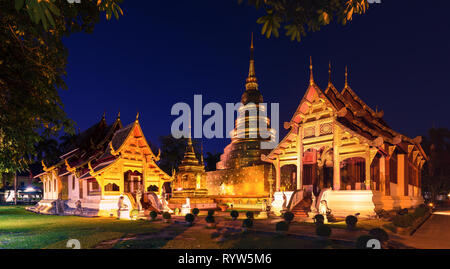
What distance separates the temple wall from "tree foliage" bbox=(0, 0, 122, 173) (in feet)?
90.5

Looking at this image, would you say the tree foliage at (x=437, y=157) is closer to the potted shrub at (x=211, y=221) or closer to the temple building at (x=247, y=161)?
the temple building at (x=247, y=161)

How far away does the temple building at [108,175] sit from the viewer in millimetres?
21531

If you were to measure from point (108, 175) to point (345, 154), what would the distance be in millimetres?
14818

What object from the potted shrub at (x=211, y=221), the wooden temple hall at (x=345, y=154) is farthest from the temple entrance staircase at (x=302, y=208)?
the potted shrub at (x=211, y=221)

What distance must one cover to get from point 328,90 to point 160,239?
1563cm

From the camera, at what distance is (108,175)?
70.4ft

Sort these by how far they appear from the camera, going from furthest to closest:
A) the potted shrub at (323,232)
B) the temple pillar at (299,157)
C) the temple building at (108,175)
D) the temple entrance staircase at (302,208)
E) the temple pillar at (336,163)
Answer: the temple building at (108,175)
the temple pillar at (299,157)
the temple pillar at (336,163)
the temple entrance staircase at (302,208)
the potted shrub at (323,232)

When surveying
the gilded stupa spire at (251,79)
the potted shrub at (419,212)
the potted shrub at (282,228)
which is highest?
the gilded stupa spire at (251,79)

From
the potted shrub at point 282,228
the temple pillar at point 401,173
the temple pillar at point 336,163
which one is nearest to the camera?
the potted shrub at point 282,228

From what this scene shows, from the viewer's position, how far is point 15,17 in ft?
22.1

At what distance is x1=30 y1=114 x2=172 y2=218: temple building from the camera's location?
848 inches

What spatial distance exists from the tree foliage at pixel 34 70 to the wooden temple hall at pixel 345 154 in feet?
42.1

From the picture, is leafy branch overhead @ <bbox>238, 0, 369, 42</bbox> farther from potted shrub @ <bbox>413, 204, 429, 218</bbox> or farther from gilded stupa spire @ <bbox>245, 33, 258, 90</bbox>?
gilded stupa spire @ <bbox>245, 33, 258, 90</bbox>

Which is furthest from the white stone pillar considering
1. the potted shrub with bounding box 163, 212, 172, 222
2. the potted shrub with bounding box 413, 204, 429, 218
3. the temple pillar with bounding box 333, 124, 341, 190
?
the potted shrub with bounding box 163, 212, 172, 222
